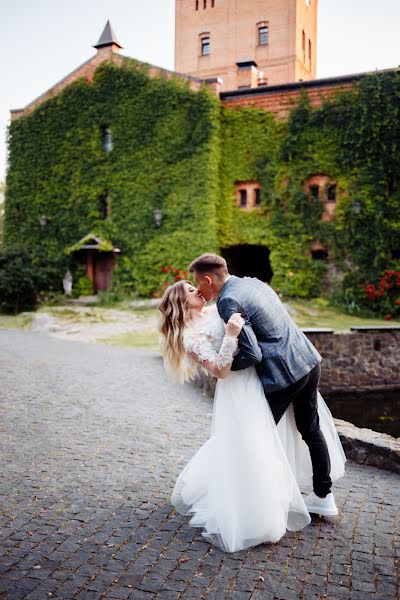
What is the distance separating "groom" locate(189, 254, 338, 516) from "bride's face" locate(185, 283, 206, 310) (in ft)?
0.24

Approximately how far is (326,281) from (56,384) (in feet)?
49.7

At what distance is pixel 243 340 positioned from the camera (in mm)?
3576

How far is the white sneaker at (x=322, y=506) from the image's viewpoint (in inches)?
158

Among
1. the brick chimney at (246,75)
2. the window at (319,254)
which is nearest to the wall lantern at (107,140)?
the brick chimney at (246,75)

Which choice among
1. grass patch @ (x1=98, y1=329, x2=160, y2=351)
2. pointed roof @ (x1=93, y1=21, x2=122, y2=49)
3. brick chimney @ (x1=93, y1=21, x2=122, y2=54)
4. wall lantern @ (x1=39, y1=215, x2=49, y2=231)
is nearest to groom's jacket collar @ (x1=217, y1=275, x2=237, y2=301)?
grass patch @ (x1=98, y1=329, x2=160, y2=351)

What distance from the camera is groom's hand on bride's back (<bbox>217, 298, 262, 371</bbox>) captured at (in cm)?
358

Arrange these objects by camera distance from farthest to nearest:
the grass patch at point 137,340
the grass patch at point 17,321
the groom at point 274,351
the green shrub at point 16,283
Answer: the green shrub at point 16,283
the grass patch at point 17,321
the grass patch at point 137,340
the groom at point 274,351

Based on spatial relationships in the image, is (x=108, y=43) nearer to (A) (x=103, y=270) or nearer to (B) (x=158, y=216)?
(B) (x=158, y=216)

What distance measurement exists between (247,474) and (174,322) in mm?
1163

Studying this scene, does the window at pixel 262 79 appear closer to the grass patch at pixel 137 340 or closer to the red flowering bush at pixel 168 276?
the red flowering bush at pixel 168 276

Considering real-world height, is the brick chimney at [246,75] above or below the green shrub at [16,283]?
above

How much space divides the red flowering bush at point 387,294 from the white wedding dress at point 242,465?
18.0 metres

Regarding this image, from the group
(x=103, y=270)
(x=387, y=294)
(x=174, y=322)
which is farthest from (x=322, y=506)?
(x=103, y=270)

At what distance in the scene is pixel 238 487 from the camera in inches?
146
